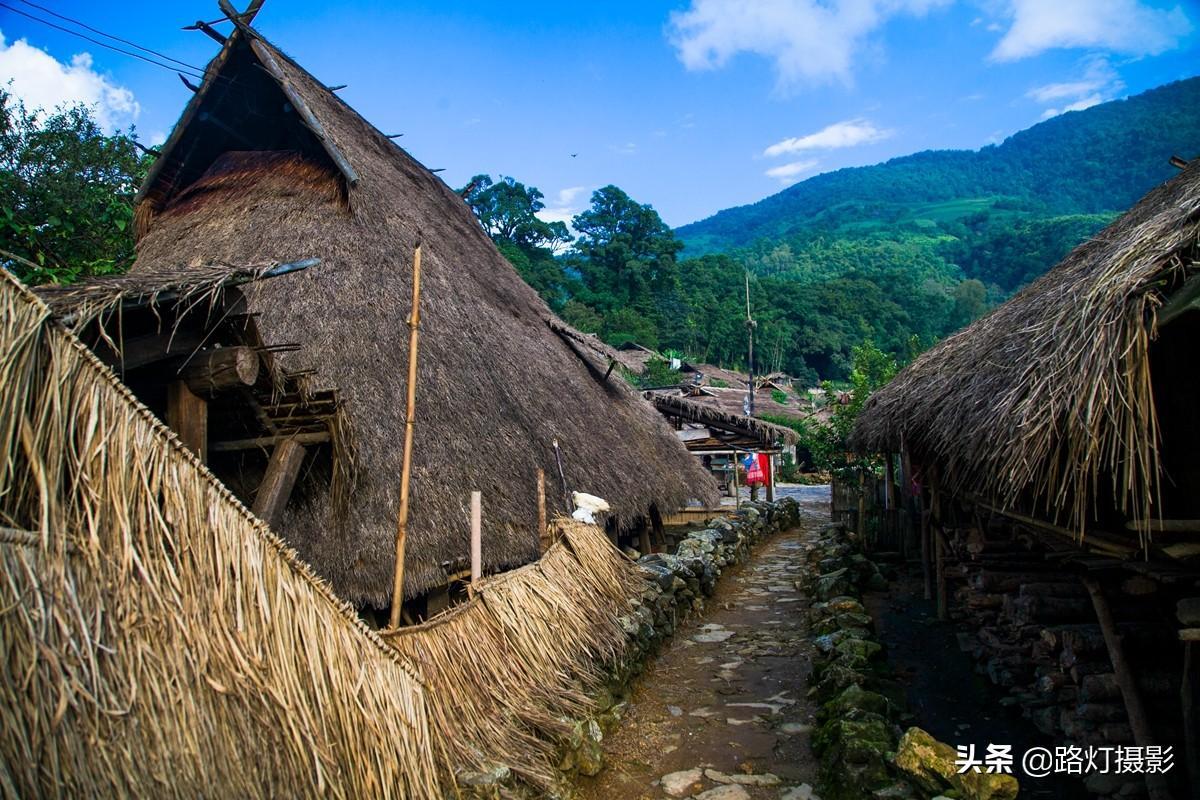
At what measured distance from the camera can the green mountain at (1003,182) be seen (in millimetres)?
71125

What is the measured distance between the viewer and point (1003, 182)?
9638cm

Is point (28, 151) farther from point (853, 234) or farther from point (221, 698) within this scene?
point (853, 234)

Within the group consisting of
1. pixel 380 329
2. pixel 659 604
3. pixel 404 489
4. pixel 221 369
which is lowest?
pixel 659 604

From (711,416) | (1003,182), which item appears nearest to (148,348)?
(711,416)

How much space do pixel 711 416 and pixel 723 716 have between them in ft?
36.0

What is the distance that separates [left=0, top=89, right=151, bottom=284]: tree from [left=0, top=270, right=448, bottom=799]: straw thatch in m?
4.86

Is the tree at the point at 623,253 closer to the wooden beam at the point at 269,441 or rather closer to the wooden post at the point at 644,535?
the wooden post at the point at 644,535

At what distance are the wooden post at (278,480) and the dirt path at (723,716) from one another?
2326 millimetres

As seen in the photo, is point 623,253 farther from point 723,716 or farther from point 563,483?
point 723,716

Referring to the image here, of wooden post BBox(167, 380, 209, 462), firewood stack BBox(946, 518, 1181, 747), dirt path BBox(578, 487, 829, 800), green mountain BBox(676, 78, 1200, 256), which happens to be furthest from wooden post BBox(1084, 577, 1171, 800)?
green mountain BBox(676, 78, 1200, 256)

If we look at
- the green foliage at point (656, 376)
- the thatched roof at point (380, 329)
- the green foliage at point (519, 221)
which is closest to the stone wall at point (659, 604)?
the thatched roof at point (380, 329)

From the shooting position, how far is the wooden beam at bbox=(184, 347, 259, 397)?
3.55 metres

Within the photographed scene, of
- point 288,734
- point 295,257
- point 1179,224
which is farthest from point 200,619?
point 295,257

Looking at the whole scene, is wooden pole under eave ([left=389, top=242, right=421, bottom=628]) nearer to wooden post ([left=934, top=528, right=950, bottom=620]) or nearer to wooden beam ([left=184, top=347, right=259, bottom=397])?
wooden beam ([left=184, top=347, right=259, bottom=397])
